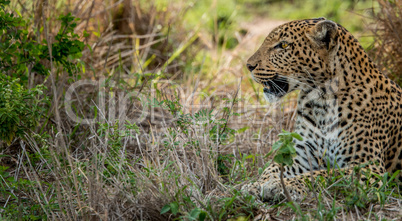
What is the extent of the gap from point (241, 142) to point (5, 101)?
2653mm

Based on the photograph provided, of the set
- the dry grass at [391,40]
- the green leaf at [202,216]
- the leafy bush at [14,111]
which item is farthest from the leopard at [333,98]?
the leafy bush at [14,111]

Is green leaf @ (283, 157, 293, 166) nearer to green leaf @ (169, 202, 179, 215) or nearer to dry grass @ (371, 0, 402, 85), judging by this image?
green leaf @ (169, 202, 179, 215)

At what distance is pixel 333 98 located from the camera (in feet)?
14.8

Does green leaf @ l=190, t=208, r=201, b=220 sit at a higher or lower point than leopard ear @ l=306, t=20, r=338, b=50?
lower

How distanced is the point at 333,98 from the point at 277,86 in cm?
53

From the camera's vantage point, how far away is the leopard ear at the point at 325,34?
4388mm

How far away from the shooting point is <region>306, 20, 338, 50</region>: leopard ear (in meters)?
4.39

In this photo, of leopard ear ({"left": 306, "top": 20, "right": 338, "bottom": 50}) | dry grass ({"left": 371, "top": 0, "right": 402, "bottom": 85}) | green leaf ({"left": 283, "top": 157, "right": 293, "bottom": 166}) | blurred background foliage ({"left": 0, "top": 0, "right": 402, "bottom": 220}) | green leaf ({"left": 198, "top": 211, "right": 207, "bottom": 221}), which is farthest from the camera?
dry grass ({"left": 371, "top": 0, "right": 402, "bottom": 85})

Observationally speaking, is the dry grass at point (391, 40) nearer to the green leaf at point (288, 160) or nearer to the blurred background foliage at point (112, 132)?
the blurred background foliage at point (112, 132)

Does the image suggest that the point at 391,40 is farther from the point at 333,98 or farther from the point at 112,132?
the point at 112,132

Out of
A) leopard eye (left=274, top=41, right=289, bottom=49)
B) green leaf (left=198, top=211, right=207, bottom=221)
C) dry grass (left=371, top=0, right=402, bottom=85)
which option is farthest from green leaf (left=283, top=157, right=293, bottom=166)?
dry grass (left=371, top=0, right=402, bottom=85)

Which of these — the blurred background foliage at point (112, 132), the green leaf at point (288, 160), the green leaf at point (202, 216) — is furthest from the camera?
the blurred background foliage at point (112, 132)

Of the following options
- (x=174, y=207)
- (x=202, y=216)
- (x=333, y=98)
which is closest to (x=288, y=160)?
(x=202, y=216)

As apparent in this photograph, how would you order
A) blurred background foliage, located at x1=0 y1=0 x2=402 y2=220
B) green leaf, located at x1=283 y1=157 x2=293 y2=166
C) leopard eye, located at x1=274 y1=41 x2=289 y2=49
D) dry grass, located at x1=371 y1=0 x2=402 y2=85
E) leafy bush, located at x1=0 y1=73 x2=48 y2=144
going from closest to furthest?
green leaf, located at x1=283 y1=157 x2=293 y2=166
blurred background foliage, located at x1=0 y1=0 x2=402 y2=220
leafy bush, located at x1=0 y1=73 x2=48 y2=144
leopard eye, located at x1=274 y1=41 x2=289 y2=49
dry grass, located at x1=371 y1=0 x2=402 y2=85
